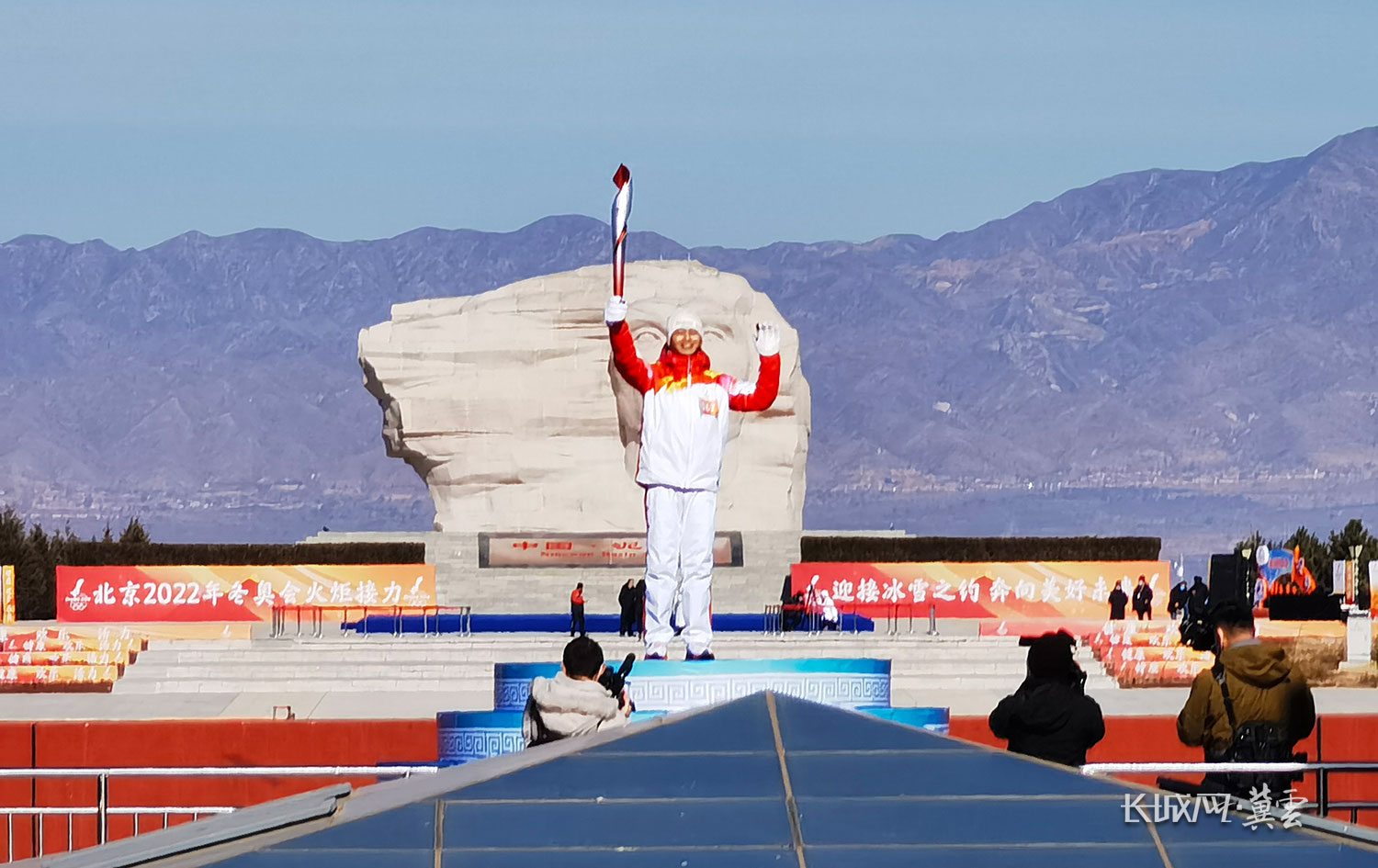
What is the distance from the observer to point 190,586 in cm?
3138

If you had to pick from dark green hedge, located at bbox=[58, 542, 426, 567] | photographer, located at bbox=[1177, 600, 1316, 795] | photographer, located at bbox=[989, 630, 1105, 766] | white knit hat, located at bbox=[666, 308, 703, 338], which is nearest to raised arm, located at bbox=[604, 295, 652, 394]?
white knit hat, located at bbox=[666, 308, 703, 338]

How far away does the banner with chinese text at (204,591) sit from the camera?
31.2 metres

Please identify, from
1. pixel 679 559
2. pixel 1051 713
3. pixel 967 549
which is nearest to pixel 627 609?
pixel 967 549

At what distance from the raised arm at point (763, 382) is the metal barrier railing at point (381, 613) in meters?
12.2

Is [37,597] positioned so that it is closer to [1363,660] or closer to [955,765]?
[1363,660]

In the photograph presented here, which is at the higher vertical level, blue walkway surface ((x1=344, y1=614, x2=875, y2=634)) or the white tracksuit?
the white tracksuit

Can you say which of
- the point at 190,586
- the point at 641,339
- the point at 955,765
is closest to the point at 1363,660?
the point at 641,339

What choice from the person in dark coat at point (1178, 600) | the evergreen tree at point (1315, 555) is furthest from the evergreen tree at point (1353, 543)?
the person in dark coat at point (1178, 600)

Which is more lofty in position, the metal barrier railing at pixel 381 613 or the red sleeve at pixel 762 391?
the red sleeve at pixel 762 391

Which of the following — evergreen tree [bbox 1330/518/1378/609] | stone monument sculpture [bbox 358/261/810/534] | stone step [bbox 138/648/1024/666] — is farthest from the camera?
evergreen tree [bbox 1330/518/1378/609]

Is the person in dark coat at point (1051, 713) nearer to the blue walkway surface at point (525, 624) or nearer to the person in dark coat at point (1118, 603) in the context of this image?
the blue walkway surface at point (525, 624)

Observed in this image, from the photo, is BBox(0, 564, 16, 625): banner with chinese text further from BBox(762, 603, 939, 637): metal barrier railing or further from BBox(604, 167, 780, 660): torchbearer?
BBox(604, 167, 780, 660): torchbearer

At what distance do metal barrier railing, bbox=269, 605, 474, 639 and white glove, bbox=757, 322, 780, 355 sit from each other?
1225cm

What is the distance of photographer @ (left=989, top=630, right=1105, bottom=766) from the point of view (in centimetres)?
705
